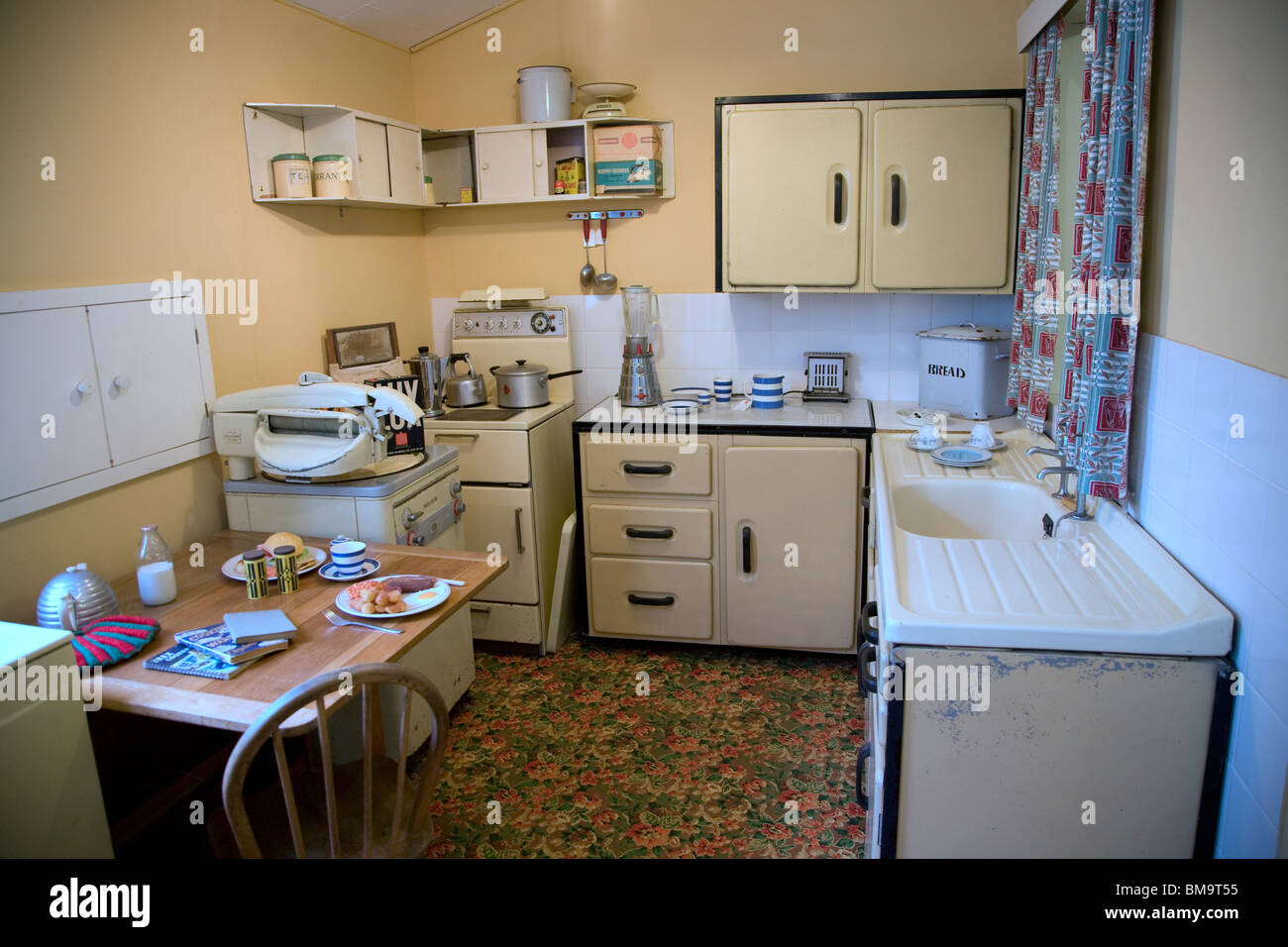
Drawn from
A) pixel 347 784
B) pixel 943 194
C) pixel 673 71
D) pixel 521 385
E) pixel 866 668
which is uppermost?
pixel 673 71

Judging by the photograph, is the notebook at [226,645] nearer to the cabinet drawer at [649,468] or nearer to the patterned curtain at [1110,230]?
the cabinet drawer at [649,468]

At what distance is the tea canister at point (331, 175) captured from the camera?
3.06 metres

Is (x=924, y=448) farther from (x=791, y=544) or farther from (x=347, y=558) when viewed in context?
(x=347, y=558)

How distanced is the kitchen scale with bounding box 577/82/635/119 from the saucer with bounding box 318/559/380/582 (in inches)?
82.6

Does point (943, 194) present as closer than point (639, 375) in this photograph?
Yes

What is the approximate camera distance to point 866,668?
1853 millimetres

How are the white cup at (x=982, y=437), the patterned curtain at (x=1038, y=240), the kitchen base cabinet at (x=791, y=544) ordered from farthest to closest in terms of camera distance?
the kitchen base cabinet at (x=791, y=544)
the white cup at (x=982, y=437)
the patterned curtain at (x=1038, y=240)

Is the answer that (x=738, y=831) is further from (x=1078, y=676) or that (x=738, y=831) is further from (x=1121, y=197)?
(x=1121, y=197)

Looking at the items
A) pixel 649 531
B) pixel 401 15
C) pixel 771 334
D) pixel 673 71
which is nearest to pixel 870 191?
pixel 771 334

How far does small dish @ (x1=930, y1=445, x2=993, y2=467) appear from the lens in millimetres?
2611

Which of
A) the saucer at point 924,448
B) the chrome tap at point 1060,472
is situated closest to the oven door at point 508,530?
the saucer at point 924,448

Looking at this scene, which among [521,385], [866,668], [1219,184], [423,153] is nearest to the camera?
[1219,184]

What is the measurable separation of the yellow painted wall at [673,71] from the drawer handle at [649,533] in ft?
3.47

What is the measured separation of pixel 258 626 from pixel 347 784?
15.7 inches
